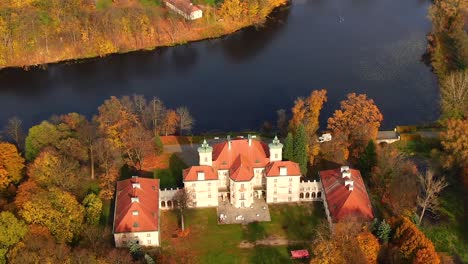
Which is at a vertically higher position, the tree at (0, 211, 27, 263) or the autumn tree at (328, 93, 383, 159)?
the autumn tree at (328, 93, 383, 159)

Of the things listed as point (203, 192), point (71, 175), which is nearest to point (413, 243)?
point (203, 192)

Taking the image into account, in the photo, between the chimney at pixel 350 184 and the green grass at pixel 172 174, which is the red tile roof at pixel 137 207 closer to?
the green grass at pixel 172 174

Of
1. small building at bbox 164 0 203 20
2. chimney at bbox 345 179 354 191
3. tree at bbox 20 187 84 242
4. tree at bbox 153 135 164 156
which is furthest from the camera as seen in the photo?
small building at bbox 164 0 203 20

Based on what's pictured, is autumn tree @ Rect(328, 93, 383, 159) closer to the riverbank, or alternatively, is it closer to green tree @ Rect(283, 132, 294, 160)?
green tree @ Rect(283, 132, 294, 160)

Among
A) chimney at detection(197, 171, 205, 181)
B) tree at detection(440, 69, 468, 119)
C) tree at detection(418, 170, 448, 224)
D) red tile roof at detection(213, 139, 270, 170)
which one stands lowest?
tree at detection(418, 170, 448, 224)

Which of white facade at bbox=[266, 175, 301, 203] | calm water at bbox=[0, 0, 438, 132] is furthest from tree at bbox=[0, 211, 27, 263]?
calm water at bbox=[0, 0, 438, 132]

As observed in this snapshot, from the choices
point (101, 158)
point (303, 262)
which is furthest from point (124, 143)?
point (303, 262)

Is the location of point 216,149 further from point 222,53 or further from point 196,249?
point 222,53
